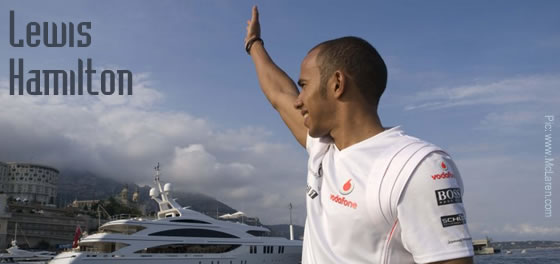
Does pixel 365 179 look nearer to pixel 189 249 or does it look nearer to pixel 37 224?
pixel 189 249

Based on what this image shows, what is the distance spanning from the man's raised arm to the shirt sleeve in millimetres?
889

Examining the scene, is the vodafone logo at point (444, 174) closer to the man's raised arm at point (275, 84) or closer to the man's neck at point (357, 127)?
the man's neck at point (357, 127)

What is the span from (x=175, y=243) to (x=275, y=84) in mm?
26850

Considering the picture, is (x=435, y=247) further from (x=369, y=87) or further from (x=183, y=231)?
(x=183, y=231)

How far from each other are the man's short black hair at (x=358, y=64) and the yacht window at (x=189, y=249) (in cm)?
2770

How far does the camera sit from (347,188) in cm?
139

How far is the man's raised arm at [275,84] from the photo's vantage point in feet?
7.14

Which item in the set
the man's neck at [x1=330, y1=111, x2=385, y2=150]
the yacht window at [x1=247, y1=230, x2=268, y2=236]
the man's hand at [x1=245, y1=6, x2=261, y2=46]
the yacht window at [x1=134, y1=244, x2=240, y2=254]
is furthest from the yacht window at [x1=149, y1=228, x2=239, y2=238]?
the man's neck at [x1=330, y1=111, x2=385, y2=150]

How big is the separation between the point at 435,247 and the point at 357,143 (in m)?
0.41

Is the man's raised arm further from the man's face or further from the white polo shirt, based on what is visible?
the white polo shirt

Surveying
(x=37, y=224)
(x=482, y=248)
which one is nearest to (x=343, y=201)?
(x=37, y=224)

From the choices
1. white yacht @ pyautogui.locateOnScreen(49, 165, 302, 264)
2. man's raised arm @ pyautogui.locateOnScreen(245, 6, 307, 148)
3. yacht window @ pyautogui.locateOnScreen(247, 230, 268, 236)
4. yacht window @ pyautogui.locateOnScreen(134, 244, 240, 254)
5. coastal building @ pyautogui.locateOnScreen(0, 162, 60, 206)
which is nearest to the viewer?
man's raised arm @ pyautogui.locateOnScreen(245, 6, 307, 148)

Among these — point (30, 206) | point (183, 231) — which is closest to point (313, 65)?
point (183, 231)

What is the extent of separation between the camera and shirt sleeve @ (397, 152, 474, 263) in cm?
119
